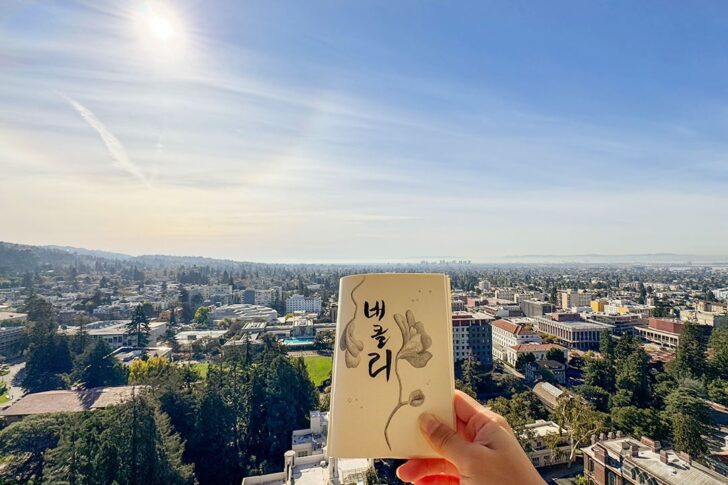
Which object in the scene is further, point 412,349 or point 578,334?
point 578,334

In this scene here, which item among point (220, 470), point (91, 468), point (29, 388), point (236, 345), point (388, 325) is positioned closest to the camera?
point (388, 325)

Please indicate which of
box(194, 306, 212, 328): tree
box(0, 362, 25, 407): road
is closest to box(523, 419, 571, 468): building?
box(0, 362, 25, 407): road

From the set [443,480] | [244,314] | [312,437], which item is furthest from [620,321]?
[443,480]

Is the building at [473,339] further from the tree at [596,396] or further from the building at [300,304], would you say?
the building at [300,304]

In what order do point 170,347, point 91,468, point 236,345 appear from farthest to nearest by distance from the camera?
point 170,347 → point 236,345 → point 91,468

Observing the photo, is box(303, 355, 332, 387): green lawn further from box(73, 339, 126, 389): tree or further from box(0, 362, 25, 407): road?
box(0, 362, 25, 407): road

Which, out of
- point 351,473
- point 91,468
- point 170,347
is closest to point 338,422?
point 351,473

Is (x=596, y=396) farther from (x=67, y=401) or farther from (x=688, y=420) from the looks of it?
(x=67, y=401)

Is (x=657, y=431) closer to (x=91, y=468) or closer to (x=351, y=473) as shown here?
(x=351, y=473)
